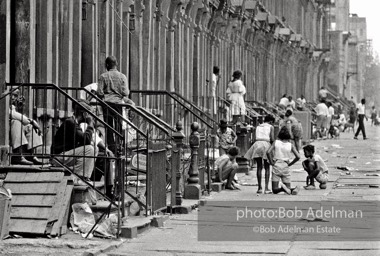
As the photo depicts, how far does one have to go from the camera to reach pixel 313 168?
1023 inches

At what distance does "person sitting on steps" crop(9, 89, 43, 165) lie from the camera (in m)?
18.3

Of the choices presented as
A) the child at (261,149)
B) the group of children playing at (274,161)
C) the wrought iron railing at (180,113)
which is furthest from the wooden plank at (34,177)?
the child at (261,149)

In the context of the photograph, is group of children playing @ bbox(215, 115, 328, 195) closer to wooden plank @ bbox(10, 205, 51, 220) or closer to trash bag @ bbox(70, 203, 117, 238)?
trash bag @ bbox(70, 203, 117, 238)

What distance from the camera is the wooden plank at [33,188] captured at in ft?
56.7

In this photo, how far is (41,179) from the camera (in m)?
17.5

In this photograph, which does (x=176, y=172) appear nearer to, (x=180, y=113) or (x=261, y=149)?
(x=261, y=149)

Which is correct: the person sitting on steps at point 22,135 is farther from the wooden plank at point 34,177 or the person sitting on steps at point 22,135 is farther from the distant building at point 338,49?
the distant building at point 338,49

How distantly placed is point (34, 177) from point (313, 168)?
9.52 m

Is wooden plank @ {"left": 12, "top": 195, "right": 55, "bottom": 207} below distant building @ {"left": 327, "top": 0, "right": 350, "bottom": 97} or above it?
below

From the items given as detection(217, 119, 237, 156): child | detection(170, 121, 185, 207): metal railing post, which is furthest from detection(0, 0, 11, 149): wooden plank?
detection(217, 119, 237, 156): child

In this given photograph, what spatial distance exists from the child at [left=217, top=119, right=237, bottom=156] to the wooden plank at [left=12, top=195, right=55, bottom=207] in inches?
432

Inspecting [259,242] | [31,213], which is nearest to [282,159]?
[259,242]

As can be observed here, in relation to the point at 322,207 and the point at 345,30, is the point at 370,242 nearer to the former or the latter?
the point at 322,207

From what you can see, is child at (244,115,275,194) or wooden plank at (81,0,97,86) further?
child at (244,115,275,194)
